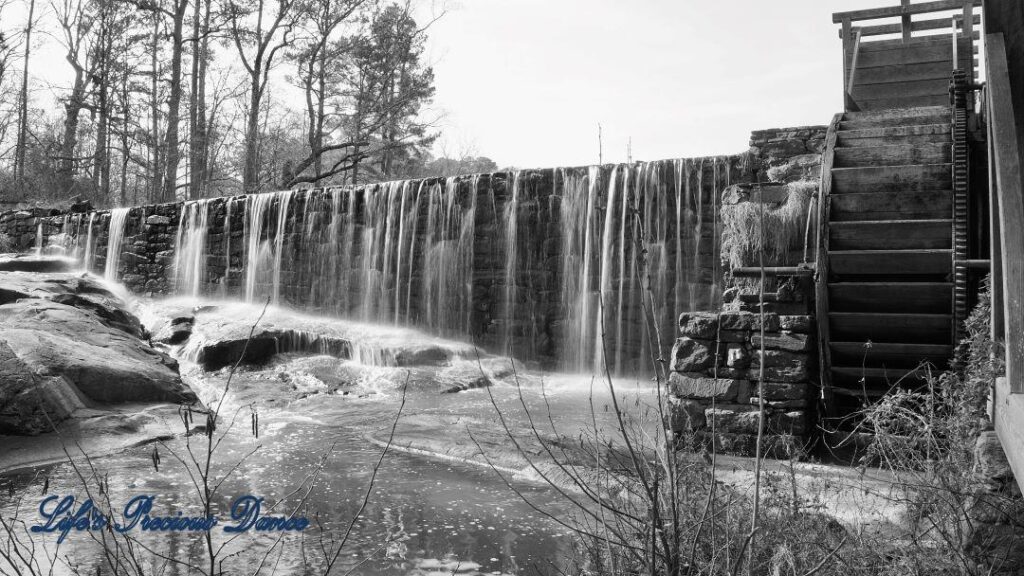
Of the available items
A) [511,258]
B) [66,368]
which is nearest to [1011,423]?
[66,368]

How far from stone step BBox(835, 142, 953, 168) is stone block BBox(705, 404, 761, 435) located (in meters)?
2.68

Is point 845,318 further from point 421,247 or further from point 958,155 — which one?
point 421,247

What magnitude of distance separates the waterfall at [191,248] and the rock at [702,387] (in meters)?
12.9

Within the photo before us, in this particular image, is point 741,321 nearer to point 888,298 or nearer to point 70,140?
point 888,298

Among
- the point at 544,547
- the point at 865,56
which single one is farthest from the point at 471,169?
the point at 544,547

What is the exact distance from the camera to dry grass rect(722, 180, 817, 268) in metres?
6.79

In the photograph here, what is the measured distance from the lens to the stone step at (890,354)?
5.93 metres

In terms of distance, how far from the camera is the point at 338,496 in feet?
16.5

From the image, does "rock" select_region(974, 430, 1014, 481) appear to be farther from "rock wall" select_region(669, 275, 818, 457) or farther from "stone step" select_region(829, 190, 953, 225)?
"stone step" select_region(829, 190, 953, 225)

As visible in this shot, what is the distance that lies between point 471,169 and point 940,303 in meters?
24.6

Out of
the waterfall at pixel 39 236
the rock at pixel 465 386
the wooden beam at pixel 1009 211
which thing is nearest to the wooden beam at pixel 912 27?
the rock at pixel 465 386

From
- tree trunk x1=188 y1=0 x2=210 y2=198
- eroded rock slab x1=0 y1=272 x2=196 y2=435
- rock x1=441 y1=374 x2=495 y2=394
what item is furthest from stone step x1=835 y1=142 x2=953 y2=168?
tree trunk x1=188 y1=0 x2=210 y2=198

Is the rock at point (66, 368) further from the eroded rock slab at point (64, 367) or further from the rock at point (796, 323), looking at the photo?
the rock at point (796, 323)

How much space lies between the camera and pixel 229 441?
274 inches
